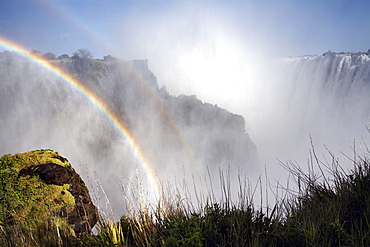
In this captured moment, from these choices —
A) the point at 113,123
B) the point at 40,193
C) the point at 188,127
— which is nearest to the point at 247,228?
the point at 40,193

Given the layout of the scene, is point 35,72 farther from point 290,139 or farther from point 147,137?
point 290,139

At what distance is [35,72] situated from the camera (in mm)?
55156

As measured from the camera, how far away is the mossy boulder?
11.5 feet

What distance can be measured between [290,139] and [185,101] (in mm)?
41264

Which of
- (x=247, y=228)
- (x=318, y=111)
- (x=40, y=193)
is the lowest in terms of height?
(x=247, y=228)

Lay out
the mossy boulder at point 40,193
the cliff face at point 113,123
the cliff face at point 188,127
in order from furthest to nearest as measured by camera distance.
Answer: the cliff face at point 188,127 → the cliff face at point 113,123 → the mossy boulder at point 40,193

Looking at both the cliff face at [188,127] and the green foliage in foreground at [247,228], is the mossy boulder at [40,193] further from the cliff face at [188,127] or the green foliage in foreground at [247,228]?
the cliff face at [188,127]

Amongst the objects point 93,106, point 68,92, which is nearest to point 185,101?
point 93,106

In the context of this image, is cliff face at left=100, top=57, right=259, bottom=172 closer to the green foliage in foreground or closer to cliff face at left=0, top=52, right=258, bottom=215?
cliff face at left=0, top=52, right=258, bottom=215

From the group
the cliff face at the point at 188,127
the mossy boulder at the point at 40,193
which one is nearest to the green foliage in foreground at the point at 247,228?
the mossy boulder at the point at 40,193

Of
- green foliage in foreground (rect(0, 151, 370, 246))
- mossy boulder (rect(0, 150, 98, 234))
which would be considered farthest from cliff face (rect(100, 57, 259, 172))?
green foliage in foreground (rect(0, 151, 370, 246))

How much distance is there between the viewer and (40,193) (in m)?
3.73

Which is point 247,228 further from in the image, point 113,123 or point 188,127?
point 188,127

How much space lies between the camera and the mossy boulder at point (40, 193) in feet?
11.5
